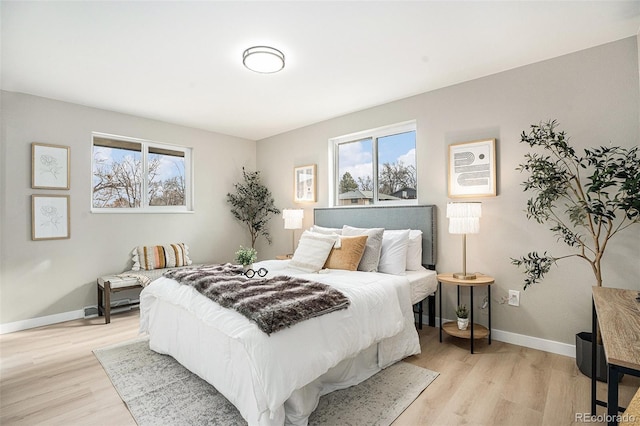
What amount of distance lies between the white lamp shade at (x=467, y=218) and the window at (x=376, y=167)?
0.82 meters

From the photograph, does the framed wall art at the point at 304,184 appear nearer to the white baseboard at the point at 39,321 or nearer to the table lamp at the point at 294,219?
the table lamp at the point at 294,219

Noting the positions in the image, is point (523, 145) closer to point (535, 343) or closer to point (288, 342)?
point (535, 343)

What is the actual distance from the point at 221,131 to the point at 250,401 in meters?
4.35

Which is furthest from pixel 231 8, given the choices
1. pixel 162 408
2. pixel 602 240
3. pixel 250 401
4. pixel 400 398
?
pixel 602 240

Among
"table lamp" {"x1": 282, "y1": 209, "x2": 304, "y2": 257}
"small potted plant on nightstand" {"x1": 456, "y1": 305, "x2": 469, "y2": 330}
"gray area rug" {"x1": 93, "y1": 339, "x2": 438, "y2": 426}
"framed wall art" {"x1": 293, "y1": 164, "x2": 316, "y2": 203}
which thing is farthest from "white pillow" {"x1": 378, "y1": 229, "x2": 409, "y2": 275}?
"framed wall art" {"x1": 293, "y1": 164, "x2": 316, "y2": 203}

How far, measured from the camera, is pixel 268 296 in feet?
6.59

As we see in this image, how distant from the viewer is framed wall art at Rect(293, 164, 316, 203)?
4.73m

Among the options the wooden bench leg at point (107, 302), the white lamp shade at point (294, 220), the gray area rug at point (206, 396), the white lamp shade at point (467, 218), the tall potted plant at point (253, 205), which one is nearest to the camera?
the gray area rug at point (206, 396)

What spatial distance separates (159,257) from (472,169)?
4.02 m

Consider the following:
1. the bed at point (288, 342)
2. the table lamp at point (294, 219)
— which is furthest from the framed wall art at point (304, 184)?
the bed at point (288, 342)

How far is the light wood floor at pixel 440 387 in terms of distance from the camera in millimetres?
1919

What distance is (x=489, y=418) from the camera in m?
1.88

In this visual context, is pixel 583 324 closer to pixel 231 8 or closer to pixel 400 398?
pixel 400 398

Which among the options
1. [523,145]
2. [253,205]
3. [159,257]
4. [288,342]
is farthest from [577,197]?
[159,257]
